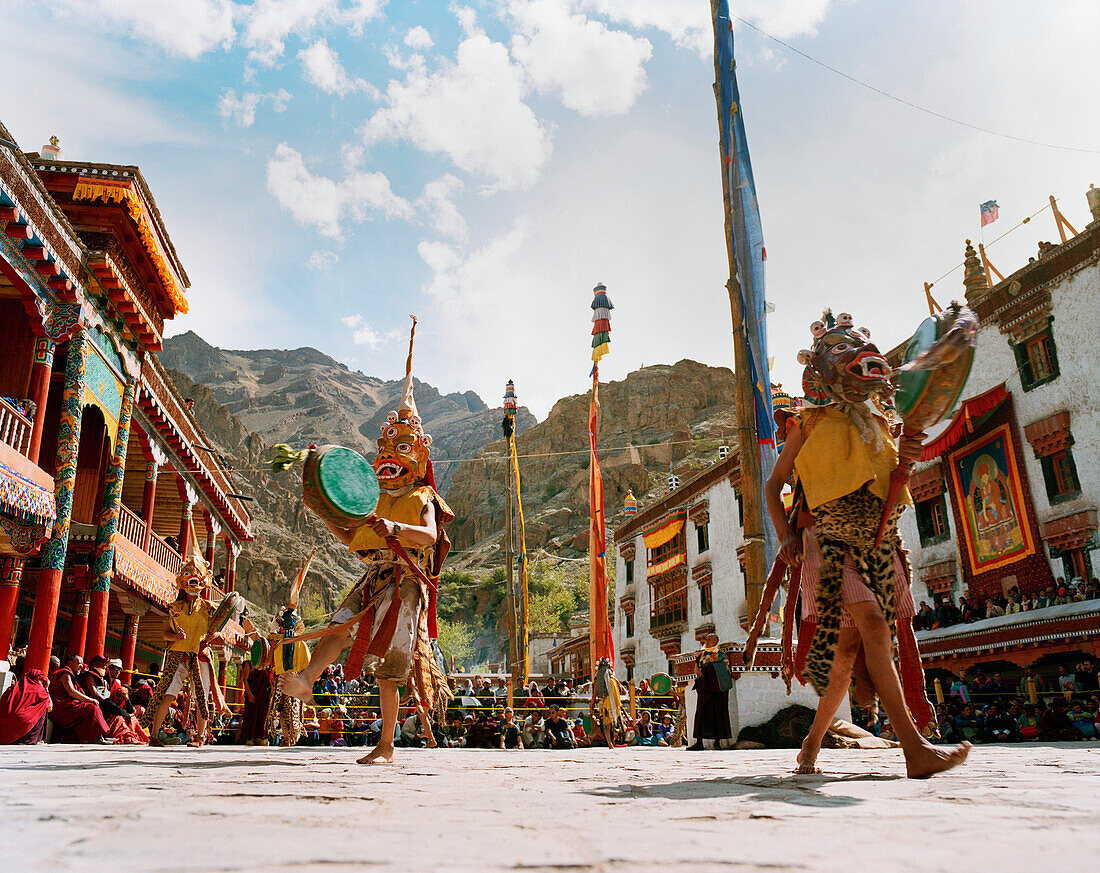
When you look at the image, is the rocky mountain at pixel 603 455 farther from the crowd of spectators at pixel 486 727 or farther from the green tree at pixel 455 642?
the crowd of spectators at pixel 486 727

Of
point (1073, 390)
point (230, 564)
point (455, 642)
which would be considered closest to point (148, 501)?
point (230, 564)

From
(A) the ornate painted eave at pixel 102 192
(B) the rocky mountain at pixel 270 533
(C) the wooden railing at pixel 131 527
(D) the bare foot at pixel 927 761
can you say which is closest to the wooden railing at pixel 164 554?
(C) the wooden railing at pixel 131 527

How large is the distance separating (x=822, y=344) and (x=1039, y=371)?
18.8 meters

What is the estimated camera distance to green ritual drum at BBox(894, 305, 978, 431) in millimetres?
3729

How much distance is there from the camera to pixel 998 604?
1934 centimetres

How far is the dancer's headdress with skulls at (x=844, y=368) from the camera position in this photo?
408 centimetres

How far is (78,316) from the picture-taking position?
514 inches

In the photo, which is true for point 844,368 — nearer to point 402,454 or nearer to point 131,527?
point 402,454

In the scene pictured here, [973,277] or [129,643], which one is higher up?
[973,277]

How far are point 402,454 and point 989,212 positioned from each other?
22.0 metres

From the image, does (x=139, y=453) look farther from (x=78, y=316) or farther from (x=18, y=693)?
(x=18, y=693)

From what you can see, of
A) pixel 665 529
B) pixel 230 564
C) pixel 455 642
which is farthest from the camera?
pixel 455 642

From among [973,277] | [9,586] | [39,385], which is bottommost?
[9,586]

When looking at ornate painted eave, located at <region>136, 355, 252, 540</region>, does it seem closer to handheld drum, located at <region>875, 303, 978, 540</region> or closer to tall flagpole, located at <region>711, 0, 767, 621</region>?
tall flagpole, located at <region>711, 0, 767, 621</region>
